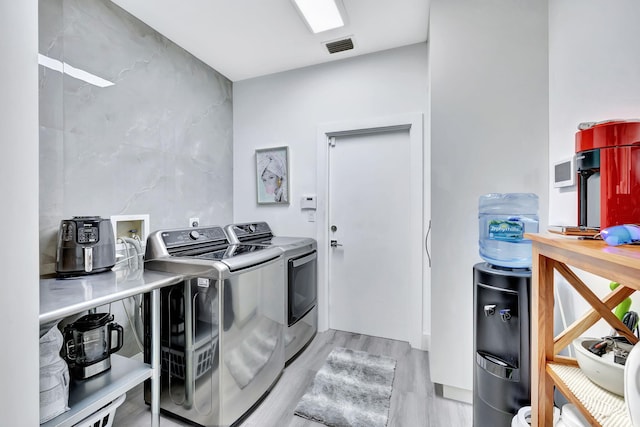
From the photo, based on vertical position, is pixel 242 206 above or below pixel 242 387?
above

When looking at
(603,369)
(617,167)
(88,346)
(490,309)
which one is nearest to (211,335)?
(88,346)

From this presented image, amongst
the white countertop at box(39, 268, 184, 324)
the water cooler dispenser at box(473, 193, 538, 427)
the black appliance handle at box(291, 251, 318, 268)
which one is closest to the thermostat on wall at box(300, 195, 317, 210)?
the black appliance handle at box(291, 251, 318, 268)

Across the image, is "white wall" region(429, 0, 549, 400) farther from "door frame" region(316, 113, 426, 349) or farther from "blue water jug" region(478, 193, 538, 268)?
"door frame" region(316, 113, 426, 349)

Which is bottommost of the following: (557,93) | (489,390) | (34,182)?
(489,390)

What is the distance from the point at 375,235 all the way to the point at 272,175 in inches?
48.7

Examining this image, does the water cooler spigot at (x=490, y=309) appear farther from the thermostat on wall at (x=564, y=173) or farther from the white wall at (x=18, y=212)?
the white wall at (x=18, y=212)

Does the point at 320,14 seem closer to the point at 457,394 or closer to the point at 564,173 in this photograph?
the point at 564,173

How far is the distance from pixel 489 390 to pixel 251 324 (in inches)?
49.4

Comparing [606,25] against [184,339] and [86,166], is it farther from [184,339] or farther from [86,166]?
[86,166]

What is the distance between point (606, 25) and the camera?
0.97 m

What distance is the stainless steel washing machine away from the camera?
6.73ft

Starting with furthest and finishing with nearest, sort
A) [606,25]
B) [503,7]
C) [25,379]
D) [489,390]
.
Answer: [503,7]
[489,390]
[606,25]
[25,379]

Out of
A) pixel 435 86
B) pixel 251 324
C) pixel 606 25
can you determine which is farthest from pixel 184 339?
pixel 606 25

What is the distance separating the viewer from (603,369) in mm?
661
